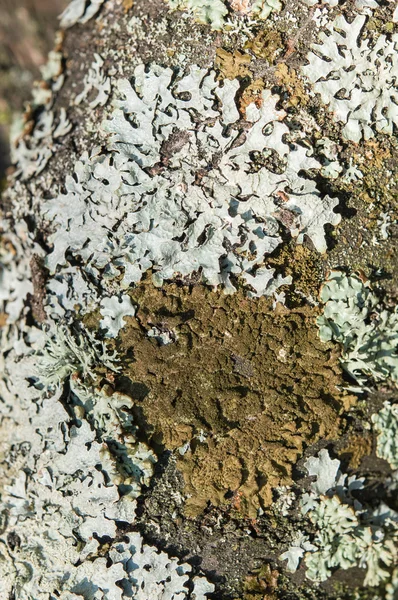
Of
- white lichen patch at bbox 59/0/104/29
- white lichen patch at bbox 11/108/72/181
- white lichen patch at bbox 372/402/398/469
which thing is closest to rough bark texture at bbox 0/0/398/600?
white lichen patch at bbox 372/402/398/469

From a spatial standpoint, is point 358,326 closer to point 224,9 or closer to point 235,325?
point 235,325

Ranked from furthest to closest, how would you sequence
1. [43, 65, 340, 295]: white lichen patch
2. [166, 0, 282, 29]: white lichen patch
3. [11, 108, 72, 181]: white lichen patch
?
[11, 108, 72, 181]: white lichen patch
[166, 0, 282, 29]: white lichen patch
[43, 65, 340, 295]: white lichen patch

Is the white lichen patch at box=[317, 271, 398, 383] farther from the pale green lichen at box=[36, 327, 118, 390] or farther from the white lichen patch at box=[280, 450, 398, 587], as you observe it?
the pale green lichen at box=[36, 327, 118, 390]

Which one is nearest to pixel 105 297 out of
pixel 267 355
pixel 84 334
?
pixel 84 334

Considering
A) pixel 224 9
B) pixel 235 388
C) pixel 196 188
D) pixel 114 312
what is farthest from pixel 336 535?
pixel 224 9

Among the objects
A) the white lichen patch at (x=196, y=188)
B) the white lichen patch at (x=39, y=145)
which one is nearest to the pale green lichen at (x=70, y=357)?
the white lichen patch at (x=196, y=188)

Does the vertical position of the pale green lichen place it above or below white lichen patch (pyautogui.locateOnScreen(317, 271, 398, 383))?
above

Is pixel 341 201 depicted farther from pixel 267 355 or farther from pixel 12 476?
pixel 12 476
